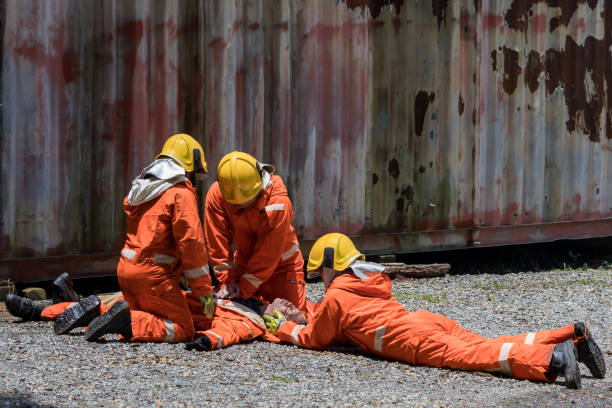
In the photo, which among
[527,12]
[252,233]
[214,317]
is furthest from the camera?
[527,12]

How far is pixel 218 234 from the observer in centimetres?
663

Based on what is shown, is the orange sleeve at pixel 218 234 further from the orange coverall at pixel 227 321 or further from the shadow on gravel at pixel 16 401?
the shadow on gravel at pixel 16 401

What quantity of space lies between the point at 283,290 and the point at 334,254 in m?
1.00

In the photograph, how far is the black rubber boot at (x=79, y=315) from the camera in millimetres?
5941

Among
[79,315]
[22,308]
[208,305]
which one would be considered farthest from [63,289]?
[208,305]

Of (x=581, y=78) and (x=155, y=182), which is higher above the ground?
(x=581, y=78)

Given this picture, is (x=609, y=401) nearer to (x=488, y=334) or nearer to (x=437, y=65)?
(x=488, y=334)

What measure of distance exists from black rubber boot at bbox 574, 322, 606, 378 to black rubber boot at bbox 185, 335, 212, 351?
93.0 inches

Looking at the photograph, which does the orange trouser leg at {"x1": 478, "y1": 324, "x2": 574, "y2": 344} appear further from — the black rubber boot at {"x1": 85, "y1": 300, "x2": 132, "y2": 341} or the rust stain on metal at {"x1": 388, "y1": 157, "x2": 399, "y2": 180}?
the rust stain on metal at {"x1": 388, "y1": 157, "x2": 399, "y2": 180}

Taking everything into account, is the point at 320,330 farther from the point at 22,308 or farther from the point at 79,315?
the point at 22,308

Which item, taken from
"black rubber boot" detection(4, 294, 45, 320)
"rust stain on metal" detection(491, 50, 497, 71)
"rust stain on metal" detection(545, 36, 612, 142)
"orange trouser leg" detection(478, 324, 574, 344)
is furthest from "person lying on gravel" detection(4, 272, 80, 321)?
"rust stain on metal" detection(545, 36, 612, 142)

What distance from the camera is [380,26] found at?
959cm

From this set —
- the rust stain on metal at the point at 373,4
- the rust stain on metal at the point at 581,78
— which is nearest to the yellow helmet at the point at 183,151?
the rust stain on metal at the point at 373,4

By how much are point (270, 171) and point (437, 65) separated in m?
3.98
